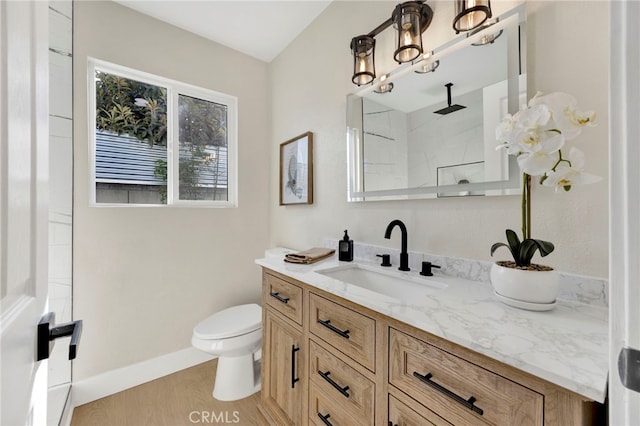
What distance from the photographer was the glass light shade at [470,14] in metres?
1.04

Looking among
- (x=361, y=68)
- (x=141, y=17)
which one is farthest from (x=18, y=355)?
(x=141, y=17)

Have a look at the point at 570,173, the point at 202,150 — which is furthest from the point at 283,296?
the point at 202,150

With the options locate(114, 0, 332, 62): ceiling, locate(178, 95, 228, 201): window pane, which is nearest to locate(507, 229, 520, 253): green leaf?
locate(114, 0, 332, 62): ceiling

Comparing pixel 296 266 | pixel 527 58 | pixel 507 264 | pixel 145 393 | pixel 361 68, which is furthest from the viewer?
pixel 145 393

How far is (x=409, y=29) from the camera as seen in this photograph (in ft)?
4.11

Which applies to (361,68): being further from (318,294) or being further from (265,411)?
(265,411)

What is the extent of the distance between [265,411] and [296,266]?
0.83 meters

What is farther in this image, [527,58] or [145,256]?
[145,256]

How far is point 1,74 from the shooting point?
1.29ft

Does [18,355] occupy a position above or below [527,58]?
below

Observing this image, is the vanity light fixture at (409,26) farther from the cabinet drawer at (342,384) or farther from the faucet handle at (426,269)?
the cabinet drawer at (342,384)

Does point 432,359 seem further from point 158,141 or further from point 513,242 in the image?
point 158,141

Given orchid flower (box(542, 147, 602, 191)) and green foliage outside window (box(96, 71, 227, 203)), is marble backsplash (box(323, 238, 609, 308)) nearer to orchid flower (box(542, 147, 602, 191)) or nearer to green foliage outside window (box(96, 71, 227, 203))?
orchid flower (box(542, 147, 602, 191))

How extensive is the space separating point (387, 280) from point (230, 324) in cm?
110
